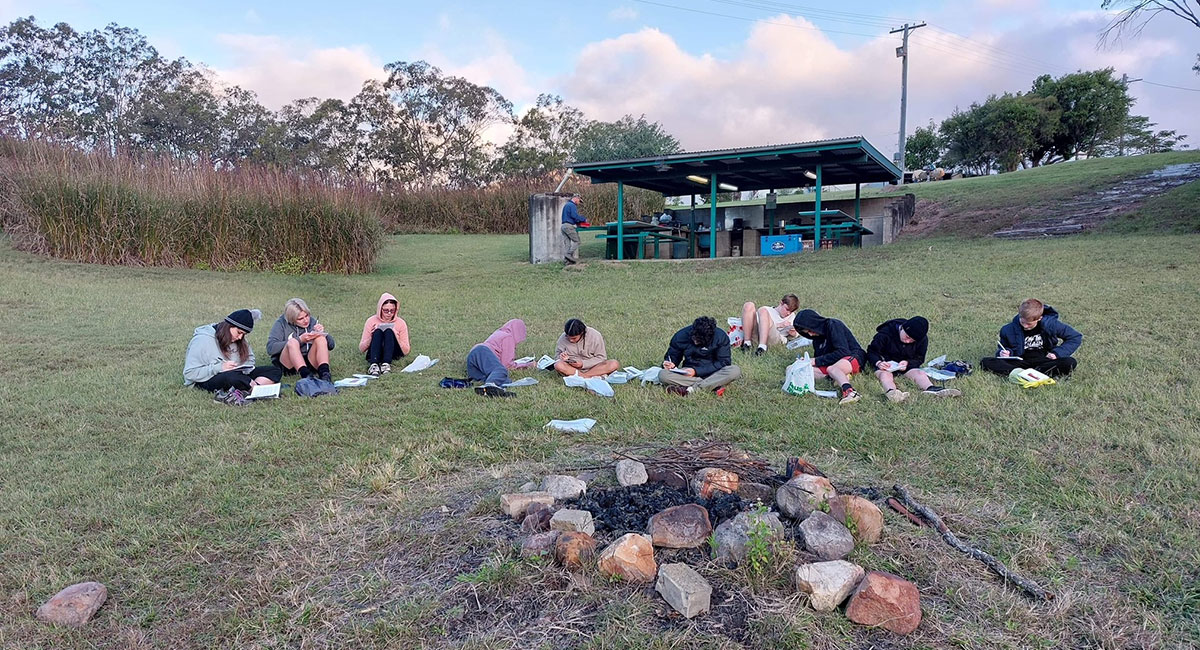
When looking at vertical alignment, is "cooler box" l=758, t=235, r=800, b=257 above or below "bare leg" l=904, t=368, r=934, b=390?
above

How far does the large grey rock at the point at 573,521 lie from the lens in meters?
3.08

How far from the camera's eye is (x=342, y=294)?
12695 mm

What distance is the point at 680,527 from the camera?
120 inches

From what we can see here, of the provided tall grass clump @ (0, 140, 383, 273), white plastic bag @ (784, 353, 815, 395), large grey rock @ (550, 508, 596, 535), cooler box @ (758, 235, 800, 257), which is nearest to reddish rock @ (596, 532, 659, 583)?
large grey rock @ (550, 508, 596, 535)

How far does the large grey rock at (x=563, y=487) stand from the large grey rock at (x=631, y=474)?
20 cm

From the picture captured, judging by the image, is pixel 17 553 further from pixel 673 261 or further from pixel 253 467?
pixel 673 261

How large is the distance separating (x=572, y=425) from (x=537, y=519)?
64.4 inches

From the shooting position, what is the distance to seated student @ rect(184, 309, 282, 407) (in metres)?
5.76

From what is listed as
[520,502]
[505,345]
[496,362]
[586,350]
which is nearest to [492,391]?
[496,362]

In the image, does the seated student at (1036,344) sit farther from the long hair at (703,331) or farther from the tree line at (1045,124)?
the tree line at (1045,124)

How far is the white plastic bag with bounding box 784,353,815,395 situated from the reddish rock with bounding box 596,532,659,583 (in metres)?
3.05

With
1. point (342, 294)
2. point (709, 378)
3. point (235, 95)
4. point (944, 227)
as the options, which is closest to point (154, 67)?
point (235, 95)

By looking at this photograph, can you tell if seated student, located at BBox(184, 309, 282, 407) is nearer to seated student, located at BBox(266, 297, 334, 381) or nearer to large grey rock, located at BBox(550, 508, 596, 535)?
seated student, located at BBox(266, 297, 334, 381)

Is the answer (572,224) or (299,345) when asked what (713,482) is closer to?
(299,345)
